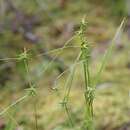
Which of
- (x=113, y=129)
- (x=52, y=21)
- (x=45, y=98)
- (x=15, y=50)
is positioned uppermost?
(x=52, y=21)

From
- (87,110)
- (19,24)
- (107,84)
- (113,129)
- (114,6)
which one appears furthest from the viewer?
(114,6)

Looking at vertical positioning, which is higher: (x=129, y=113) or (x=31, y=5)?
(x=31, y=5)

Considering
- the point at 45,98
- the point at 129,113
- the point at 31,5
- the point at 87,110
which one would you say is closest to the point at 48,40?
the point at 31,5

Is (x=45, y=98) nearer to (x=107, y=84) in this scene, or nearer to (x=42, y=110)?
(x=42, y=110)

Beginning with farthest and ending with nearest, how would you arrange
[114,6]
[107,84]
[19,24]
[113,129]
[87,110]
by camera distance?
[114,6], [19,24], [107,84], [113,129], [87,110]

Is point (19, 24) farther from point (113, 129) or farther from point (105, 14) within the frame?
point (113, 129)

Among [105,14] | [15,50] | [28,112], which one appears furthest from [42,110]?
[105,14]

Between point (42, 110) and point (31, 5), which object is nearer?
point (42, 110)
